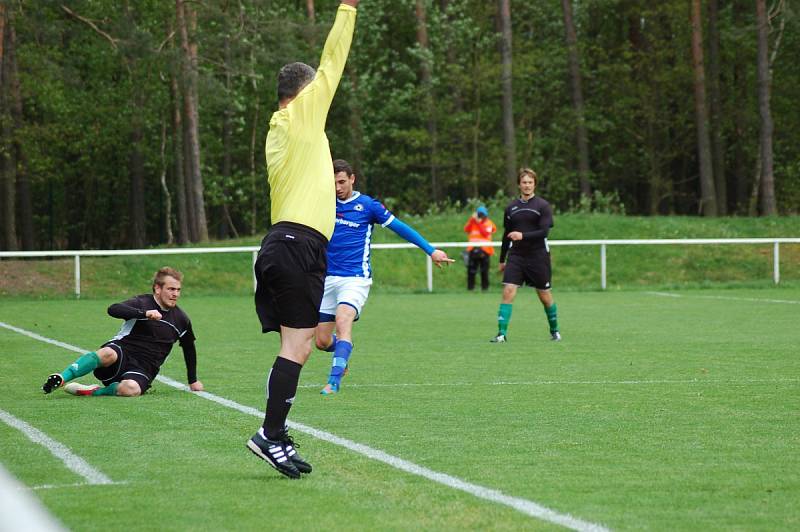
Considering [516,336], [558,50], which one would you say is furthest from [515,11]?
[516,336]

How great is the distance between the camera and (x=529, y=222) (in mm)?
16500

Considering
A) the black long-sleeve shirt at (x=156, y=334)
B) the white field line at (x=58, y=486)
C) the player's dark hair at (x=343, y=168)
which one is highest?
the player's dark hair at (x=343, y=168)

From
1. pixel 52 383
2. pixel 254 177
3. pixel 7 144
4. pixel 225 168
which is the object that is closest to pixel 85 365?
pixel 52 383

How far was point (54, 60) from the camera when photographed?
4875 centimetres

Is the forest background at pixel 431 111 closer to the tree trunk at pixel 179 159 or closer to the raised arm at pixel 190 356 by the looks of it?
the tree trunk at pixel 179 159

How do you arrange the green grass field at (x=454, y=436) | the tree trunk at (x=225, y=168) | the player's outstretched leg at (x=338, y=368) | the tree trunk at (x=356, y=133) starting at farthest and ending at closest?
the tree trunk at (x=225, y=168), the tree trunk at (x=356, y=133), the player's outstretched leg at (x=338, y=368), the green grass field at (x=454, y=436)

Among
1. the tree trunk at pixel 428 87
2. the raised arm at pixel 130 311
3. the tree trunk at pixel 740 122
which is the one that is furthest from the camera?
the tree trunk at pixel 740 122

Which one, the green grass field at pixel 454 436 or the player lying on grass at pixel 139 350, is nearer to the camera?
the green grass field at pixel 454 436

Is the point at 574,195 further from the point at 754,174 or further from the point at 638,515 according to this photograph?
the point at 638,515

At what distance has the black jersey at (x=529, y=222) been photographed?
1641cm

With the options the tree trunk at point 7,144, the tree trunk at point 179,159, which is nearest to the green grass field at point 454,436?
the tree trunk at point 7,144

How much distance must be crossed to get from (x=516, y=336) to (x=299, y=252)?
1108cm

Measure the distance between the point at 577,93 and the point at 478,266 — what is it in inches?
958

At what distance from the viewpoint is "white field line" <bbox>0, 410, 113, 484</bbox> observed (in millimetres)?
6558
